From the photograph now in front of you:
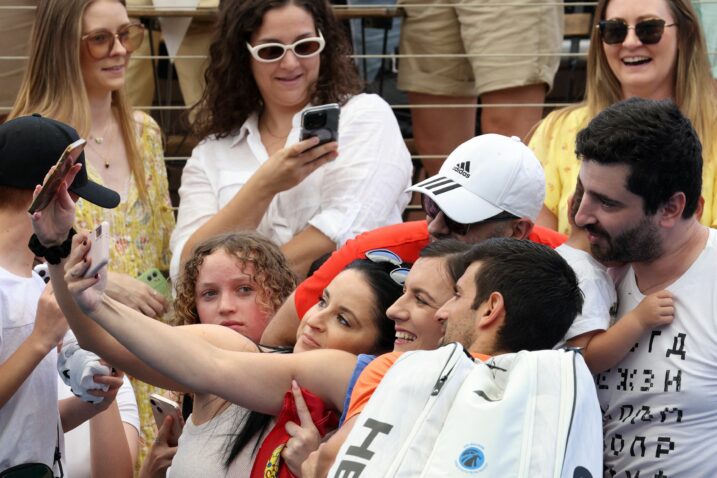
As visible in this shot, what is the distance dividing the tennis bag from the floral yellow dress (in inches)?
75.8

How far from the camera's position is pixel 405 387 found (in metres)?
2.64

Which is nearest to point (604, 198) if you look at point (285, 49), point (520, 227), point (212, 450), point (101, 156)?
point (520, 227)

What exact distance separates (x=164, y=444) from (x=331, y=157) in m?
1.26

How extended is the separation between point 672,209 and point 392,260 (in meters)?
0.74

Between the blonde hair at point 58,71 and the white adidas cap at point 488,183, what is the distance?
1456 mm

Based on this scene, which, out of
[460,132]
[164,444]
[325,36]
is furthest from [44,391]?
[460,132]

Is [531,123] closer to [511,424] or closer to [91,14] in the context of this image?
[91,14]

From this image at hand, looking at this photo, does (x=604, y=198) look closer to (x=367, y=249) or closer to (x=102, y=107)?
(x=367, y=249)

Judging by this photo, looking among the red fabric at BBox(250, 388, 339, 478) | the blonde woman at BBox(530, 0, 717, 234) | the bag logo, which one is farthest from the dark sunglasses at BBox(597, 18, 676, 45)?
the bag logo

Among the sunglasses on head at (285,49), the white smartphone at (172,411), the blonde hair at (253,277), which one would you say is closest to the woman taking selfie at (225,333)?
the blonde hair at (253,277)

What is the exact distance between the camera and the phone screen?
2854 millimetres

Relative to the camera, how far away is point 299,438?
3.12m

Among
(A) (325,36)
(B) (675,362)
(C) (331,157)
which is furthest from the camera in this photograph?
(A) (325,36)

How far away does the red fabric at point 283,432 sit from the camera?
3170 mm
